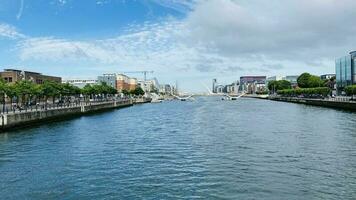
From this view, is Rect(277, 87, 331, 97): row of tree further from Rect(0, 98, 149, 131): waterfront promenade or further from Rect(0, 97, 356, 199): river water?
Rect(0, 97, 356, 199): river water

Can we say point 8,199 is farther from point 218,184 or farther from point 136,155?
point 136,155

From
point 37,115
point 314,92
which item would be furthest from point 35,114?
point 314,92

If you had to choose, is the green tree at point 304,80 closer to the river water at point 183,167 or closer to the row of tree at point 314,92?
the row of tree at point 314,92

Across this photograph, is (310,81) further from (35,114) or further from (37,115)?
(35,114)

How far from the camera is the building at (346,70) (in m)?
152

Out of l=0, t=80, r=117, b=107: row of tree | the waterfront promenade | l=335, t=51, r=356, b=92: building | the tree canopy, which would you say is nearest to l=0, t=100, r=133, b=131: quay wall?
Answer: the waterfront promenade

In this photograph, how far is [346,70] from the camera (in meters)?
159

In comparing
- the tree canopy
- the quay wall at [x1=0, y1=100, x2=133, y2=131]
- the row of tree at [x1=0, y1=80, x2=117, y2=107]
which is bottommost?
the quay wall at [x1=0, y1=100, x2=133, y2=131]

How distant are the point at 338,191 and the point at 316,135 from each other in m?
23.8

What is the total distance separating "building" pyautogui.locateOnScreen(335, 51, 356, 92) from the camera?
152 meters

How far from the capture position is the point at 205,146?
37438mm

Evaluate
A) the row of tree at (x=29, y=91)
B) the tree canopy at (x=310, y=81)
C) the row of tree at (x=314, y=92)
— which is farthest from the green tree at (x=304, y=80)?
the row of tree at (x=29, y=91)

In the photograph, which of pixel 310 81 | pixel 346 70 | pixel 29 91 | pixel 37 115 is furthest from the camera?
pixel 310 81

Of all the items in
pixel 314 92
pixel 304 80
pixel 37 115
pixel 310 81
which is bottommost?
pixel 37 115
